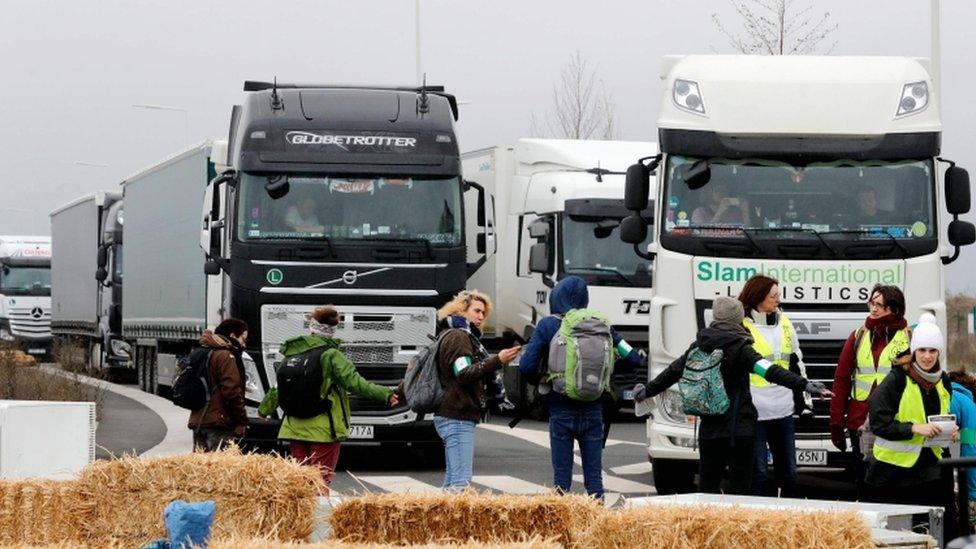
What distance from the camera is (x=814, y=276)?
1548cm

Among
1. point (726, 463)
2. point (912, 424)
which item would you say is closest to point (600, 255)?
point (726, 463)

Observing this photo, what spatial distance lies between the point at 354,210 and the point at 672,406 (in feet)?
15.5

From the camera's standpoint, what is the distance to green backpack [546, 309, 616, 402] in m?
12.9

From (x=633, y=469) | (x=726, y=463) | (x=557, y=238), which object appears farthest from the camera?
(x=557, y=238)

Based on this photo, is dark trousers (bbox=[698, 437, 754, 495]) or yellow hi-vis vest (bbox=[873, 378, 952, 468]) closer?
yellow hi-vis vest (bbox=[873, 378, 952, 468])

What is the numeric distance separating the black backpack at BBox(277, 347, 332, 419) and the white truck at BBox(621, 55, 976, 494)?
3341 millimetres

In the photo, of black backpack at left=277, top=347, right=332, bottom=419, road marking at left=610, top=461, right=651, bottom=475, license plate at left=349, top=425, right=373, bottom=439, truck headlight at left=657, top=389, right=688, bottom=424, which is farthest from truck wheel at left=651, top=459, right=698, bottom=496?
license plate at left=349, top=425, right=373, bottom=439

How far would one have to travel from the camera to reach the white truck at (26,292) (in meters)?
56.1

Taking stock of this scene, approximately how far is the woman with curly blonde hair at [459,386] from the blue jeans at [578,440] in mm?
577

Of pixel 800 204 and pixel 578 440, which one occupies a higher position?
pixel 800 204

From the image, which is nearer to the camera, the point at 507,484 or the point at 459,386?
the point at 459,386

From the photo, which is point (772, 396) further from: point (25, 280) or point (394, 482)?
point (25, 280)

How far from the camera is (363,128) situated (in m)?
19.1

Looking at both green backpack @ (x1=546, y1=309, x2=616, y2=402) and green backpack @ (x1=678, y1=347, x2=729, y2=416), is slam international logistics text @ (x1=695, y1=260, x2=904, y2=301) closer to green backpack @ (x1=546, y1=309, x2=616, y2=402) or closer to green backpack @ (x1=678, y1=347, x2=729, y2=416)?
green backpack @ (x1=546, y1=309, x2=616, y2=402)
